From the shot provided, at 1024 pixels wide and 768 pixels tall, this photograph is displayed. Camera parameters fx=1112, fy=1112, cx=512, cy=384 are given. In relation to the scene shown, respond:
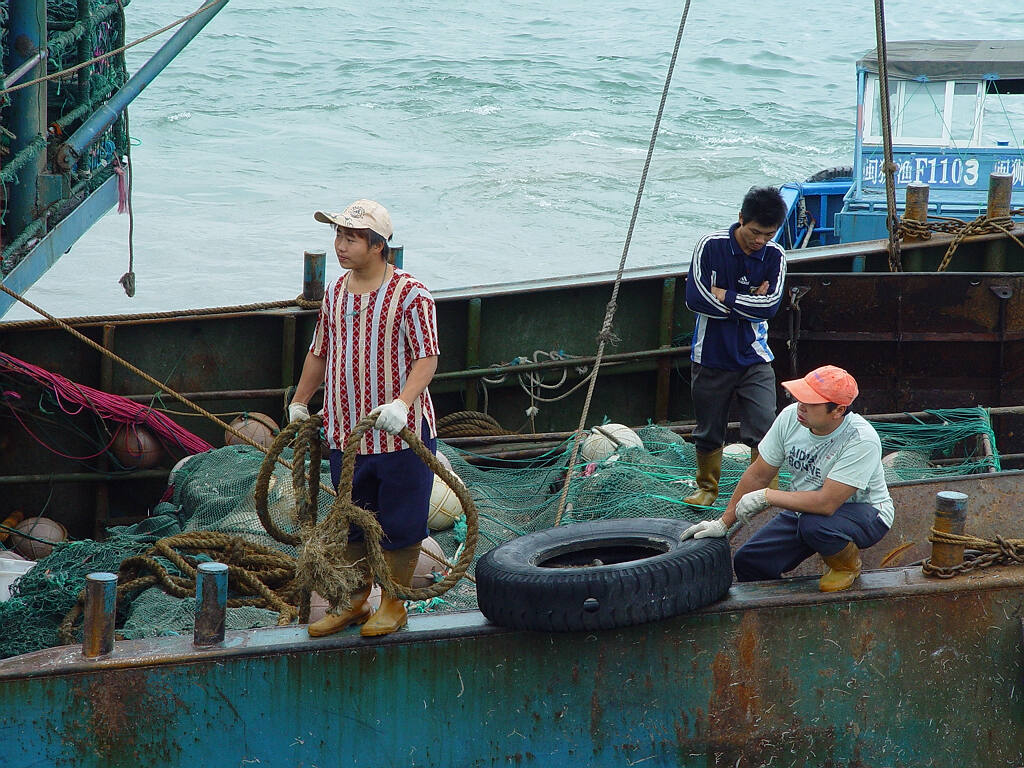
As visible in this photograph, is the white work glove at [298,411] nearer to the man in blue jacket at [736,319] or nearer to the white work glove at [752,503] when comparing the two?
the white work glove at [752,503]

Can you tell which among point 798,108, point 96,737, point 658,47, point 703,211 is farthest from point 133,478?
point 658,47

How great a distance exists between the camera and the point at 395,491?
4004mm

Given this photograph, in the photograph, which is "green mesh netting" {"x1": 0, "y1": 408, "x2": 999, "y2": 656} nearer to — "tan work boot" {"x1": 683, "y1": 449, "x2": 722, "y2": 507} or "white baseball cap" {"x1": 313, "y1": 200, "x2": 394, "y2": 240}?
"tan work boot" {"x1": 683, "y1": 449, "x2": 722, "y2": 507}

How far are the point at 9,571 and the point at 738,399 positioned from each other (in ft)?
13.1

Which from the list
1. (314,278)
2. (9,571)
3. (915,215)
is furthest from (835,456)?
(915,215)

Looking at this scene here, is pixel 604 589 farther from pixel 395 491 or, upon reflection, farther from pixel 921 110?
pixel 921 110

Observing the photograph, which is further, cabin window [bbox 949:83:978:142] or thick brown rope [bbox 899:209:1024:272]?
cabin window [bbox 949:83:978:142]

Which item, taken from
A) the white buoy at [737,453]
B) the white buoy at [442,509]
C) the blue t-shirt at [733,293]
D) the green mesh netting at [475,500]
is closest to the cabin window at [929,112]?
the green mesh netting at [475,500]

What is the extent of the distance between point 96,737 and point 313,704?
2.51ft

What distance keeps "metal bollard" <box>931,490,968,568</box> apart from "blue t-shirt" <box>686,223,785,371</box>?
1.47m

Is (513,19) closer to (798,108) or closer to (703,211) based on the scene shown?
(798,108)

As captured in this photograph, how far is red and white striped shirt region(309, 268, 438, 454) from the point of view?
3.90m

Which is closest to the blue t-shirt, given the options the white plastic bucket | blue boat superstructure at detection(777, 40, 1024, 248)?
the white plastic bucket

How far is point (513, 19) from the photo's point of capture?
Answer: 1683 inches
